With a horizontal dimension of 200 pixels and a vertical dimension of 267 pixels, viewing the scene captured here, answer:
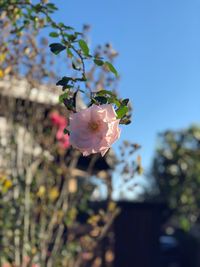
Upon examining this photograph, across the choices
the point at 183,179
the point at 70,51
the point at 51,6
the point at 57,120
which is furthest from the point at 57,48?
the point at 183,179

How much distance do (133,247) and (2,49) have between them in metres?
8.72

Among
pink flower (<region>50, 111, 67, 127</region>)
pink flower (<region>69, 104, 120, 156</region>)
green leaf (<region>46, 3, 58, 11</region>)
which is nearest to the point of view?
pink flower (<region>69, 104, 120, 156</region>)

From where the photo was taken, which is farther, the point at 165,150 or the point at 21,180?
the point at 165,150

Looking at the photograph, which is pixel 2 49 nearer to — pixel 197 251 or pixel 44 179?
pixel 44 179

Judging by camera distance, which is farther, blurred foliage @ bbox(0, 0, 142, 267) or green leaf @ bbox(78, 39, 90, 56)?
blurred foliage @ bbox(0, 0, 142, 267)

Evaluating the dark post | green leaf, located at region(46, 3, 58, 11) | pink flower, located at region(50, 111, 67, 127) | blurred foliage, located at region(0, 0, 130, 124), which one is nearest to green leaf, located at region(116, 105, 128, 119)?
blurred foliage, located at region(0, 0, 130, 124)

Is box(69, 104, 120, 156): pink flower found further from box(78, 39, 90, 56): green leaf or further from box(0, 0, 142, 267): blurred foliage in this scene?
box(0, 0, 142, 267): blurred foliage

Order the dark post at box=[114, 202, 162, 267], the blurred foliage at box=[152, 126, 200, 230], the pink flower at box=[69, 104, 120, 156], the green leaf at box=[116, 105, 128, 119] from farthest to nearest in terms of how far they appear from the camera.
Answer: the blurred foliage at box=[152, 126, 200, 230], the dark post at box=[114, 202, 162, 267], the green leaf at box=[116, 105, 128, 119], the pink flower at box=[69, 104, 120, 156]

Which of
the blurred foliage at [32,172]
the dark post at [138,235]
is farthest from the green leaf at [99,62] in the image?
the dark post at [138,235]

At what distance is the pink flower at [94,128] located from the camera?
1673 millimetres

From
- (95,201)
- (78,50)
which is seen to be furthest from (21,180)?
(95,201)

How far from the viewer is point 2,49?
3922 millimetres

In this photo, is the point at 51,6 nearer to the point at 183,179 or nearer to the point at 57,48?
the point at 57,48

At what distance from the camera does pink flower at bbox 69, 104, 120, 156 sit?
167 centimetres
